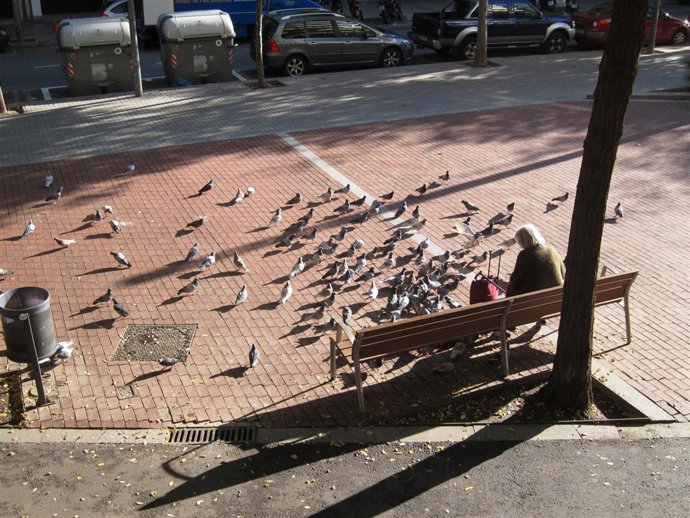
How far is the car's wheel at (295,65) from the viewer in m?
21.3

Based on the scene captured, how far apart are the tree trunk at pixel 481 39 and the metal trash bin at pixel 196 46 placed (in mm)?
6878

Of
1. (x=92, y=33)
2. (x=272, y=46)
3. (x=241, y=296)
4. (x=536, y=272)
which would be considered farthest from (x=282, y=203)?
(x=272, y=46)

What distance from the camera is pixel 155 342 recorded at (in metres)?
8.41

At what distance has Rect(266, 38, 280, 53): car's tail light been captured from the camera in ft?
68.5

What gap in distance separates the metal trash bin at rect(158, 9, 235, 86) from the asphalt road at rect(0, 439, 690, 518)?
15150mm

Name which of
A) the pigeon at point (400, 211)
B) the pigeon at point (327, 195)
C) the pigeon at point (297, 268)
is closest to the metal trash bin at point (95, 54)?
the pigeon at point (327, 195)

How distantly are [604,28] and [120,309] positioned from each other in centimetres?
2051

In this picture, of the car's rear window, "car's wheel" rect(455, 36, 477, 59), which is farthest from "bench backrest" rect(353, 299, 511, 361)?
"car's wheel" rect(455, 36, 477, 59)

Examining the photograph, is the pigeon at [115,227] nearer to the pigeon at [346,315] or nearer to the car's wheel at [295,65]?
the pigeon at [346,315]

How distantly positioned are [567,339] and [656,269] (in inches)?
148

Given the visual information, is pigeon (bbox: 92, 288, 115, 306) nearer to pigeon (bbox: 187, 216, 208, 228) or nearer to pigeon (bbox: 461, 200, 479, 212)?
pigeon (bbox: 187, 216, 208, 228)

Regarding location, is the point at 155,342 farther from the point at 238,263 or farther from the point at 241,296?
the point at 238,263

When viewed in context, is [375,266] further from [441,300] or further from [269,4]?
[269,4]

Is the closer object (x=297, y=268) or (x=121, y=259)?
(x=297, y=268)
